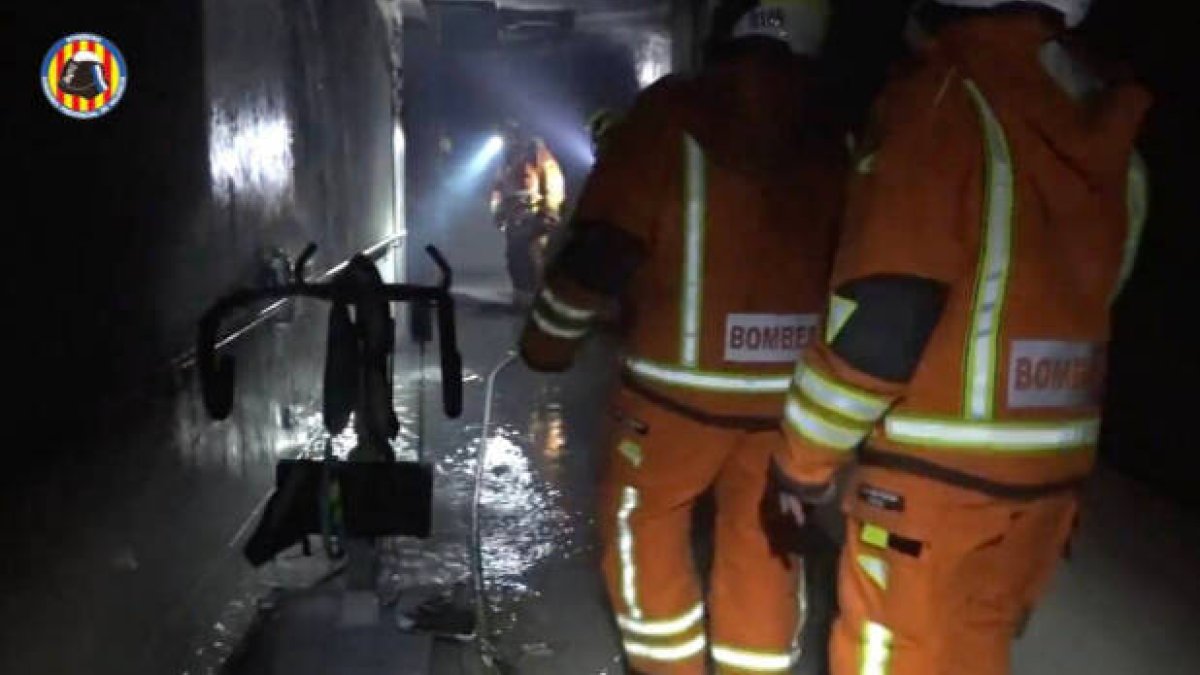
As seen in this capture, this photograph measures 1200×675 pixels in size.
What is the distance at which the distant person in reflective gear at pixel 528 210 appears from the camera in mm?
11742

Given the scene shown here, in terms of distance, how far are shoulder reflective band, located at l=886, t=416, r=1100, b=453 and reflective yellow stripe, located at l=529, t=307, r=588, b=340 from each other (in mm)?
1063

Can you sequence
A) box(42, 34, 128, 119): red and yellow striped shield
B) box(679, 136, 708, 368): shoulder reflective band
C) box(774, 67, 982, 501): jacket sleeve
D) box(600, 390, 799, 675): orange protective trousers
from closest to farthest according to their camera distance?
box(774, 67, 982, 501): jacket sleeve → box(42, 34, 128, 119): red and yellow striped shield → box(679, 136, 708, 368): shoulder reflective band → box(600, 390, 799, 675): orange protective trousers

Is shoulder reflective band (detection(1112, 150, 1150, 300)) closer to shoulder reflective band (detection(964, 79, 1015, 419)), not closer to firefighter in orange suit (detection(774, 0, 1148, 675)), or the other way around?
firefighter in orange suit (detection(774, 0, 1148, 675))

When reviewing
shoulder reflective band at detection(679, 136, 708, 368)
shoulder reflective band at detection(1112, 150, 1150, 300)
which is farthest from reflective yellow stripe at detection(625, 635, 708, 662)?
shoulder reflective band at detection(1112, 150, 1150, 300)

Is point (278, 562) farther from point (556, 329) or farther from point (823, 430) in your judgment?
point (823, 430)

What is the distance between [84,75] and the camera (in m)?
2.41

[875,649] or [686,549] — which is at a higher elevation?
[875,649]

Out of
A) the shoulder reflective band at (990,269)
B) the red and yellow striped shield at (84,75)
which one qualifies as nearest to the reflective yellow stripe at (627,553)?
the shoulder reflective band at (990,269)

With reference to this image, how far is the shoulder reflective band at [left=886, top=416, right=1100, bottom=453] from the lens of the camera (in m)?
2.02

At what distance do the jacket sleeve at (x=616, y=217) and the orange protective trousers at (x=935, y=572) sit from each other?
885 mm

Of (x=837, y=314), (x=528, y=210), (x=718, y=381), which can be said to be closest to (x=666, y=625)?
(x=718, y=381)

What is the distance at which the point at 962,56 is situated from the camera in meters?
1.99

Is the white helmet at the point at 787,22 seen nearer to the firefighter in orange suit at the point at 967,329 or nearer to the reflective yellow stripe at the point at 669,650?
the firefighter in orange suit at the point at 967,329

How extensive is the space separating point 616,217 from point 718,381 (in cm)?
52
